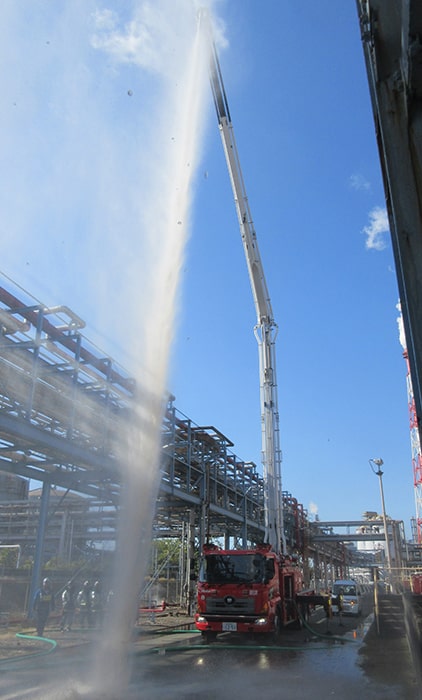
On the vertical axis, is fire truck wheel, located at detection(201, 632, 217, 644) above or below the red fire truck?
below

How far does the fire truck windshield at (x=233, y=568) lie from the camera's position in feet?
48.6

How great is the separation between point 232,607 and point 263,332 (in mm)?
11956

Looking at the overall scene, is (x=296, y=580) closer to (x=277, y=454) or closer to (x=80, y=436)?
(x=277, y=454)

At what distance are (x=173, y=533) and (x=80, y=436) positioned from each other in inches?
669

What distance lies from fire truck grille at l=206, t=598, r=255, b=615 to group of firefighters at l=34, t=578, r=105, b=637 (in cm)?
469

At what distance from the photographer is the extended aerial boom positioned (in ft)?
Answer: 67.2

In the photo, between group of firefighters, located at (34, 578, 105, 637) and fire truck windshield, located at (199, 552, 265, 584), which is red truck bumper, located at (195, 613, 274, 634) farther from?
group of firefighters, located at (34, 578, 105, 637)

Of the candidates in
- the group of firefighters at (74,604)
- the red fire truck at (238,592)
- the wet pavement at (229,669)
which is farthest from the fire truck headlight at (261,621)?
the group of firefighters at (74,604)

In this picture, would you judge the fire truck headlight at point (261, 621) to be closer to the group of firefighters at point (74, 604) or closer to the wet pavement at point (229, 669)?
the wet pavement at point (229, 669)

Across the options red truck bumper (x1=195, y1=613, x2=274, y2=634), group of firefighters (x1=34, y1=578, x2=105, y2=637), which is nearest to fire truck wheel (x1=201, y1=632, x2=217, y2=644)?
red truck bumper (x1=195, y1=613, x2=274, y2=634)

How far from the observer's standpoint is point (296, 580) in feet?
62.3

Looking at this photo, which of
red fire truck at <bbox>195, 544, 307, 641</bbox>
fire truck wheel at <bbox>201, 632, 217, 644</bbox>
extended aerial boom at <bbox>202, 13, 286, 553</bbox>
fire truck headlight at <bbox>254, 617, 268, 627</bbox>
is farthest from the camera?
extended aerial boom at <bbox>202, 13, 286, 553</bbox>

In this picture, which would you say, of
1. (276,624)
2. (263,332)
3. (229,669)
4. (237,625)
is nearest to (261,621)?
(237,625)

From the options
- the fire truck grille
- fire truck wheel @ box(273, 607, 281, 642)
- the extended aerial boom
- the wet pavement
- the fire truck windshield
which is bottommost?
the wet pavement
